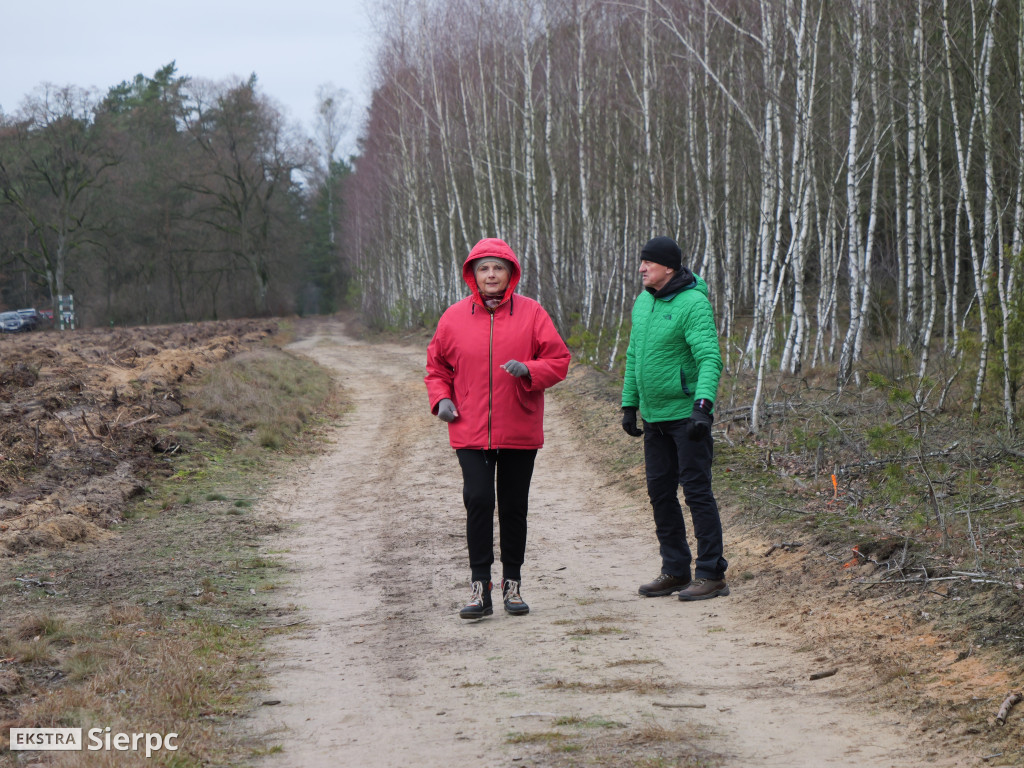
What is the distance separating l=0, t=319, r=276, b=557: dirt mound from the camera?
7.71 meters

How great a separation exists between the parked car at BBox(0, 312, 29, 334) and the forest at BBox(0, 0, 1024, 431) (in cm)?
395

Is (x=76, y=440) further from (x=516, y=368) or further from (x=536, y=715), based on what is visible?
(x=536, y=715)

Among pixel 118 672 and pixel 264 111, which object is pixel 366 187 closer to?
pixel 264 111

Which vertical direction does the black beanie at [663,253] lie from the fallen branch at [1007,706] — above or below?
above

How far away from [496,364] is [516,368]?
197mm

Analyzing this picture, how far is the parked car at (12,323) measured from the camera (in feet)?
146

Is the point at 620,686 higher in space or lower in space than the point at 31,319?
lower

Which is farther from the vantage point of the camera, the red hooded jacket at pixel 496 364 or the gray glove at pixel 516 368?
the red hooded jacket at pixel 496 364

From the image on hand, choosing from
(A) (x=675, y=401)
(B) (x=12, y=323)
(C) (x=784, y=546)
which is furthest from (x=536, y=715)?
(B) (x=12, y=323)

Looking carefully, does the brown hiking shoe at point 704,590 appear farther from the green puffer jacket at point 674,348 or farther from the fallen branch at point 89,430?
the fallen branch at point 89,430

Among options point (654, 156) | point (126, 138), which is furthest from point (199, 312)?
point (654, 156)

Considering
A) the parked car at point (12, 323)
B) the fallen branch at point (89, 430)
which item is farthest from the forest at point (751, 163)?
the parked car at point (12, 323)

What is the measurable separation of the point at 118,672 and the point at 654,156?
1481cm

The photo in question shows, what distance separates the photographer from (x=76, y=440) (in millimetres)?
10789
